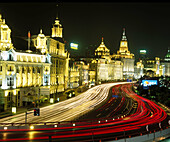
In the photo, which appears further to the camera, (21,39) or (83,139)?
(21,39)

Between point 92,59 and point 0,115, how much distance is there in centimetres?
11457

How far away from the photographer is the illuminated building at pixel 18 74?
47.5 metres

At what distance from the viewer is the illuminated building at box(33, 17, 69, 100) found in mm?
65812

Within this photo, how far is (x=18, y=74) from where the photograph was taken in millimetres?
51562

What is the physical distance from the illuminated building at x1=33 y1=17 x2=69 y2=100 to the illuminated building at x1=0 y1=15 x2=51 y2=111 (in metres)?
5.18

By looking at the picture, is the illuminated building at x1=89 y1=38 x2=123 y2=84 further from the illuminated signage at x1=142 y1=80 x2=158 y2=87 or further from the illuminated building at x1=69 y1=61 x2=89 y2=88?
the illuminated signage at x1=142 y1=80 x2=158 y2=87

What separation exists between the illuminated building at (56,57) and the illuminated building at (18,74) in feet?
17.0

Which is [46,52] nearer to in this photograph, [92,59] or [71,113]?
[71,113]

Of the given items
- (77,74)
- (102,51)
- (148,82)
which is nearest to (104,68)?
(102,51)

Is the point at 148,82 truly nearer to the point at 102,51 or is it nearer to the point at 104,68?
the point at 104,68

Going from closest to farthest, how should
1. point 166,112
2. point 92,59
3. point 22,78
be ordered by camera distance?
point 166,112
point 22,78
point 92,59

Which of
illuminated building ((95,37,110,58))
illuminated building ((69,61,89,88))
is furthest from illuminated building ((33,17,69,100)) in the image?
illuminated building ((95,37,110,58))

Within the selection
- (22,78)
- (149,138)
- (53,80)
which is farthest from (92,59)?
(149,138)

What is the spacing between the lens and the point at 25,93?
2094 inches
